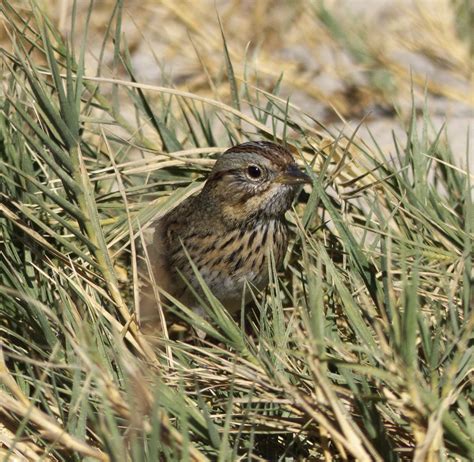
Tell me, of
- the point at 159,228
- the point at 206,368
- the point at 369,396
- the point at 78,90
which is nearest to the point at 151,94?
the point at 159,228

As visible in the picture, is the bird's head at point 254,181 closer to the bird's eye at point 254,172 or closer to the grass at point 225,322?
the bird's eye at point 254,172

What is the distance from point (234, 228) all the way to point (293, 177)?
0.37 meters

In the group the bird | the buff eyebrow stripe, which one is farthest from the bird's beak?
the buff eyebrow stripe

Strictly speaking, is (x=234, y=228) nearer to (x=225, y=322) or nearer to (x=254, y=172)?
(x=254, y=172)

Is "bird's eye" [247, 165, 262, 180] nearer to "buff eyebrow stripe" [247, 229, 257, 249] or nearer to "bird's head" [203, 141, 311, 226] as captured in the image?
"bird's head" [203, 141, 311, 226]

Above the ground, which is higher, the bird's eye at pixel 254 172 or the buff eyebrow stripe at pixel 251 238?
the bird's eye at pixel 254 172

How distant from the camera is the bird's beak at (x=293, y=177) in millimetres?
3345

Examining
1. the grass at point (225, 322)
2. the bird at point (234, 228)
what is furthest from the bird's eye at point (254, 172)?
the grass at point (225, 322)

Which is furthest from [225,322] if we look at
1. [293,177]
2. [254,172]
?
[254,172]

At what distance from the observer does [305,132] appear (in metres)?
3.66

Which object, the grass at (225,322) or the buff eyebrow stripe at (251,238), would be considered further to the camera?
the buff eyebrow stripe at (251,238)

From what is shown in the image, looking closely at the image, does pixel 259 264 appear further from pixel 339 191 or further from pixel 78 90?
pixel 78 90

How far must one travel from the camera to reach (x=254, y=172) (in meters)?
3.52

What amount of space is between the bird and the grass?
90 millimetres
